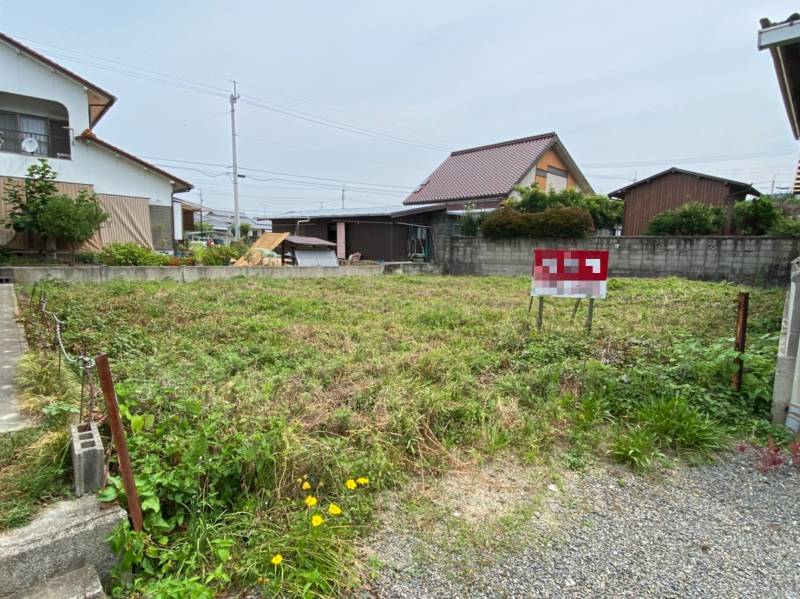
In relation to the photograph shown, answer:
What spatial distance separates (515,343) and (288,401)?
7.68 ft

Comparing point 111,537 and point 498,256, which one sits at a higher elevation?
point 498,256

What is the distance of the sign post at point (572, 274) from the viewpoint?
4195 mm

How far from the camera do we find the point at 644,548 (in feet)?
5.63

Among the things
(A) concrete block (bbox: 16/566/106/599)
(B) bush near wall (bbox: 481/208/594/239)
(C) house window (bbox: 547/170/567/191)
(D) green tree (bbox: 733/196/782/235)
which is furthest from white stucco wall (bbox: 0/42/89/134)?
(D) green tree (bbox: 733/196/782/235)

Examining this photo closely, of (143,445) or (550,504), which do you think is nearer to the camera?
(143,445)

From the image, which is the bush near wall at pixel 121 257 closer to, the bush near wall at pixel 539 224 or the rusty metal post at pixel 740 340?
the bush near wall at pixel 539 224

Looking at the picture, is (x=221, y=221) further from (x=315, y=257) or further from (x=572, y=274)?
(x=572, y=274)

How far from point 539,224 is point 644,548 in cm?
1027

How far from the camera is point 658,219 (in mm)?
11555

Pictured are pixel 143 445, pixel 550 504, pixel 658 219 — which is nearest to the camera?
pixel 143 445

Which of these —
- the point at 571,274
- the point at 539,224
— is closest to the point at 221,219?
the point at 539,224

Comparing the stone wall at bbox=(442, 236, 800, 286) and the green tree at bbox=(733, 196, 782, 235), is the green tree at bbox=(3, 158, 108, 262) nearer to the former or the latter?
the stone wall at bbox=(442, 236, 800, 286)

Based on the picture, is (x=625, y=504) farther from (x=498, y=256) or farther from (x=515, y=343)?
(x=498, y=256)

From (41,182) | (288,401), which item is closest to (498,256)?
(288,401)
